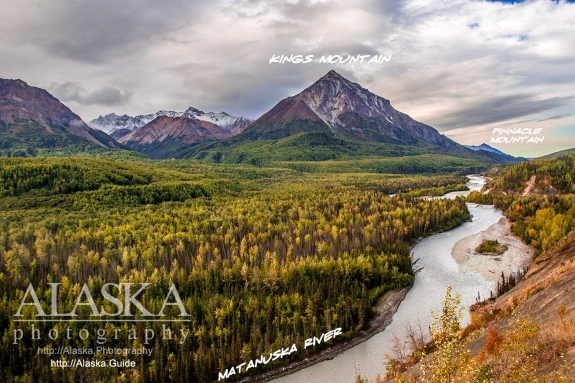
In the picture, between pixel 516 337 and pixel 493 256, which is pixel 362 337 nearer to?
pixel 516 337

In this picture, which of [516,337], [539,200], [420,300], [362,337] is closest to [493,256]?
[420,300]

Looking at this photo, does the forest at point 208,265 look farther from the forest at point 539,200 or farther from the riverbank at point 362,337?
the forest at point 539,200

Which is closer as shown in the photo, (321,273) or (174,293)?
(174,293)

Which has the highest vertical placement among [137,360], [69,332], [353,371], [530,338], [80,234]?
[80,234]

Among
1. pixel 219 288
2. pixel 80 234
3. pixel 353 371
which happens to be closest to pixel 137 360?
pixel 219 288

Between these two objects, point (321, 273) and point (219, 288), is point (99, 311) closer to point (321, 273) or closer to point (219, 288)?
point (219, 288)
